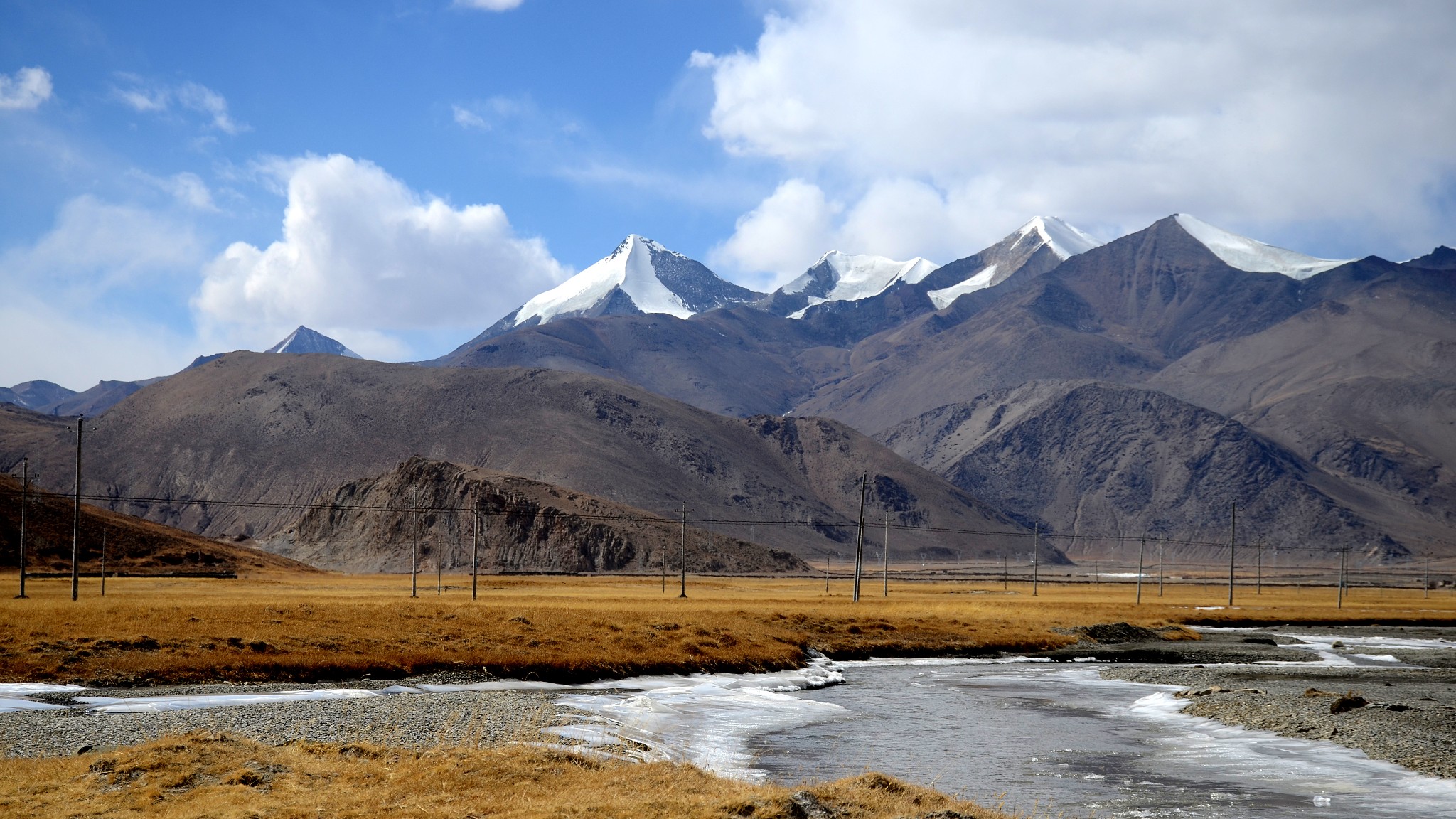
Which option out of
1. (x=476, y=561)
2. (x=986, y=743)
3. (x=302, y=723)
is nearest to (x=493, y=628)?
(x=302, y=723)

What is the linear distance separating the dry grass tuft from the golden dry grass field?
14832 mm

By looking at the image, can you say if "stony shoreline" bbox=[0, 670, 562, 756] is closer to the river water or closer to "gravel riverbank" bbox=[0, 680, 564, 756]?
"gravel riverbank" bbox=[0, 680, 564, 756]

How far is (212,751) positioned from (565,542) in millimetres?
159221

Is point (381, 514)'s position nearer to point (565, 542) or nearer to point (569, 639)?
point (565, 542)

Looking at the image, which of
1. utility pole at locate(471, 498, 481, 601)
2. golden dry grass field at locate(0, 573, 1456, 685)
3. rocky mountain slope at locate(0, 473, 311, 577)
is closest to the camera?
golden dry grass field at locate(0, 573, 1456, 685)

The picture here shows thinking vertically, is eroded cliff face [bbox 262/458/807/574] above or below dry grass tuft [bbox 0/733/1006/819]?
below

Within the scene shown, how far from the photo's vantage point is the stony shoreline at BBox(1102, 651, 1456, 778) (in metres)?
31.6

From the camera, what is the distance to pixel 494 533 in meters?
178

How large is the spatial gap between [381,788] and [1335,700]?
108ft

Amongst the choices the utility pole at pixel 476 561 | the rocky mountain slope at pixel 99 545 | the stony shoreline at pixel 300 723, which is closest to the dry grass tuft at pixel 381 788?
the stony shoreline at pixel 300 723

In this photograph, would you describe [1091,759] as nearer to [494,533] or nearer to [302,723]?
[302,723]

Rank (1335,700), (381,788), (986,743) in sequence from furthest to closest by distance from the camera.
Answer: (1335,700) → (986,743) → (381,788)

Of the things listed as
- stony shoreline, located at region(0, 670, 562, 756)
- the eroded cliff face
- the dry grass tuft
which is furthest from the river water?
the eroded cliff face

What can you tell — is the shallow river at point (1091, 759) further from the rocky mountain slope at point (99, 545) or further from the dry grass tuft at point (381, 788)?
the rocky mountain slope at point (99, 545)
